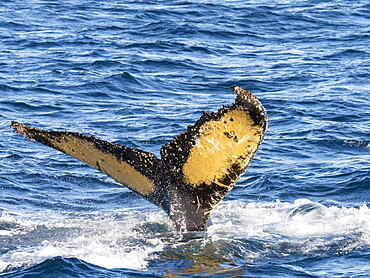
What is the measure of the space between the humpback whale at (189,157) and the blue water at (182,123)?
0.68 meters

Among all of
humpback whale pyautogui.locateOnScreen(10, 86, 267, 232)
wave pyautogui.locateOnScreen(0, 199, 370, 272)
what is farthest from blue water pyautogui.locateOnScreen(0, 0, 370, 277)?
humpback whale pyautogui.locateOnScreen(10, 86, 267, 232)

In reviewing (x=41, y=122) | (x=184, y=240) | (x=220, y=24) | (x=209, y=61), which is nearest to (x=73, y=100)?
(x=41, y=122)

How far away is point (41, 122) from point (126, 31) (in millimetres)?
9920

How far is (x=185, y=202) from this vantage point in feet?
21.2

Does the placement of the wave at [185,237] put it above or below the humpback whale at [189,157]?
below

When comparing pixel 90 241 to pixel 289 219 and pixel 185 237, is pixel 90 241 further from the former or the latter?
pixel 289 219

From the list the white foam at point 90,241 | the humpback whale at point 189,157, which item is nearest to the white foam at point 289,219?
the white foam at point 90,241

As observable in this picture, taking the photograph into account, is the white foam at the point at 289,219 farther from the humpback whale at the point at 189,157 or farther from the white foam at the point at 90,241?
the humpback whale at the point at 189,157

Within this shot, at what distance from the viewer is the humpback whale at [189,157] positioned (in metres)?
5.73

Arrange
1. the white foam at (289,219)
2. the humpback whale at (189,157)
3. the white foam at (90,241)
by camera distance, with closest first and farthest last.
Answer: the humpback whale at (189,157)
the white foam at (90,241)
the white foam at (289,219)

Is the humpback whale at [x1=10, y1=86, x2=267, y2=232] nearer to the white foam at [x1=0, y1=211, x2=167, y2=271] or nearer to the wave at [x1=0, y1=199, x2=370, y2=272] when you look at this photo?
the wave at [x1=0, y1=199, x2=370, y2=272]

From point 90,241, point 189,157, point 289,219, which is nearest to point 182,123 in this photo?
point 289,219

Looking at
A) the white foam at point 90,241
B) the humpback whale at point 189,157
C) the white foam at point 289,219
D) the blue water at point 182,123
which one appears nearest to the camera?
the humpback whale at point 189,157

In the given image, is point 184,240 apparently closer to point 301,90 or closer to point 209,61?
point 301,90
